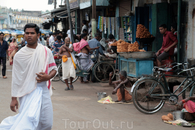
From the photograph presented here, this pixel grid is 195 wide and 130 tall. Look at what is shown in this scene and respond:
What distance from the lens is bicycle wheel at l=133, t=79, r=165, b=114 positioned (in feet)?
21.1

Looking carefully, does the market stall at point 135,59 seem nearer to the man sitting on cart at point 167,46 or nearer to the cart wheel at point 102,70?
the man sitting on cart at point 167,46

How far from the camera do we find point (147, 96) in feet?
20.9

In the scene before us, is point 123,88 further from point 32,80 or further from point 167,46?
point 32,80

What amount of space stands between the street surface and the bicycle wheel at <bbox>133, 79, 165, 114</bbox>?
0.16m

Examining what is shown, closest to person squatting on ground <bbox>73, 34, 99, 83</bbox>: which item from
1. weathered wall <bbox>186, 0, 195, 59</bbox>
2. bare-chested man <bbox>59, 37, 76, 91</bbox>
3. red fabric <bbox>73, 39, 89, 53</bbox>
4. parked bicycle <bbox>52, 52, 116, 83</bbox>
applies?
red fabric <bbox>73, 39, 89, 53</bbox>

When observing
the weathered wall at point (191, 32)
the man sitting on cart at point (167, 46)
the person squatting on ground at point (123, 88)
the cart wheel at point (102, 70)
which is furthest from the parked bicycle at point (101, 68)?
the weathered wall at point (191, 32)

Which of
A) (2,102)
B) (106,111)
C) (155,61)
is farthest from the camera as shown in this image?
(155,61)

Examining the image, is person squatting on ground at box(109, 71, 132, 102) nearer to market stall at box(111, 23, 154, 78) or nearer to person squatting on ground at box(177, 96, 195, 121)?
market stall at box(111, 23, 154, 78)

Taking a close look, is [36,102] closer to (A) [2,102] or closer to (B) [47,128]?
(B) [47,128]

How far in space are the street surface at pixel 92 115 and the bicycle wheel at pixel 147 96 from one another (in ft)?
0.51

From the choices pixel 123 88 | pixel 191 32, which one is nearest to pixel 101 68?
pixel 123 88

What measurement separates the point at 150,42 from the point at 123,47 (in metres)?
2.11

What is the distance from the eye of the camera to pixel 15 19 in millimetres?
84812

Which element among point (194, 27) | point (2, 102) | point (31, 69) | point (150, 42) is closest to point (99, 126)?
point (31, 69)
